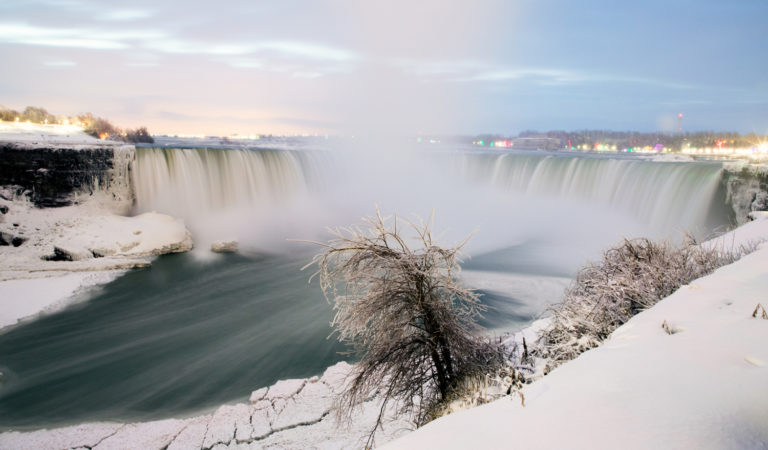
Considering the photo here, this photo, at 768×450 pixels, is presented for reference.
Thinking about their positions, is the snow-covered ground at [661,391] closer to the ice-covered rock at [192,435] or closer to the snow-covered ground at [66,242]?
the ice-covered rock at [192,435]

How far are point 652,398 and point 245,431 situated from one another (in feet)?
Answer: 23.1

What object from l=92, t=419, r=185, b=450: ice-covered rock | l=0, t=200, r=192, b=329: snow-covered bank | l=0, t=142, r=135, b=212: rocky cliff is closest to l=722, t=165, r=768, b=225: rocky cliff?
l=92, t=419, r=185, b=450: ice-covered rock

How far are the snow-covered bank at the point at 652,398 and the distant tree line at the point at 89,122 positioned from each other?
56005 mm

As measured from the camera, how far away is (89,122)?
58.0 m

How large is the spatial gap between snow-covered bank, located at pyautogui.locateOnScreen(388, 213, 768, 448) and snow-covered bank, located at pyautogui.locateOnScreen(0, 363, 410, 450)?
11.2 feet

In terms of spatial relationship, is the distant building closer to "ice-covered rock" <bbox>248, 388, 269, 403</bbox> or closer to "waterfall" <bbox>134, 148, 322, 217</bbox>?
"waterfall" <bbox>134, 148, 322, 217</bbox>

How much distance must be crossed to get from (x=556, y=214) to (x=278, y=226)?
22.0 meters

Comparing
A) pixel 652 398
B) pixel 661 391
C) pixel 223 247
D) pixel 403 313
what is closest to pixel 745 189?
pixel 403 313

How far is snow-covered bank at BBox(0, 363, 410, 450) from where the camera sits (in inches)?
266

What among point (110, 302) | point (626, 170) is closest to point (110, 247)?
point (110, 302)

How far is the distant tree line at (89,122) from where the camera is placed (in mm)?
46094

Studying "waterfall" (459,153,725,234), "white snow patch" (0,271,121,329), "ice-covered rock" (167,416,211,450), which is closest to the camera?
"ice-covered rock" (167,416,211,450)

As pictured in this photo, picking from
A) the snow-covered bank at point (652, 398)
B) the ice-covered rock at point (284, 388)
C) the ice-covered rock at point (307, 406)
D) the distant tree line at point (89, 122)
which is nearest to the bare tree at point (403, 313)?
the snow-covered bank at point (652, 398)

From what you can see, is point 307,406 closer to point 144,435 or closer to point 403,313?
point 144,435
